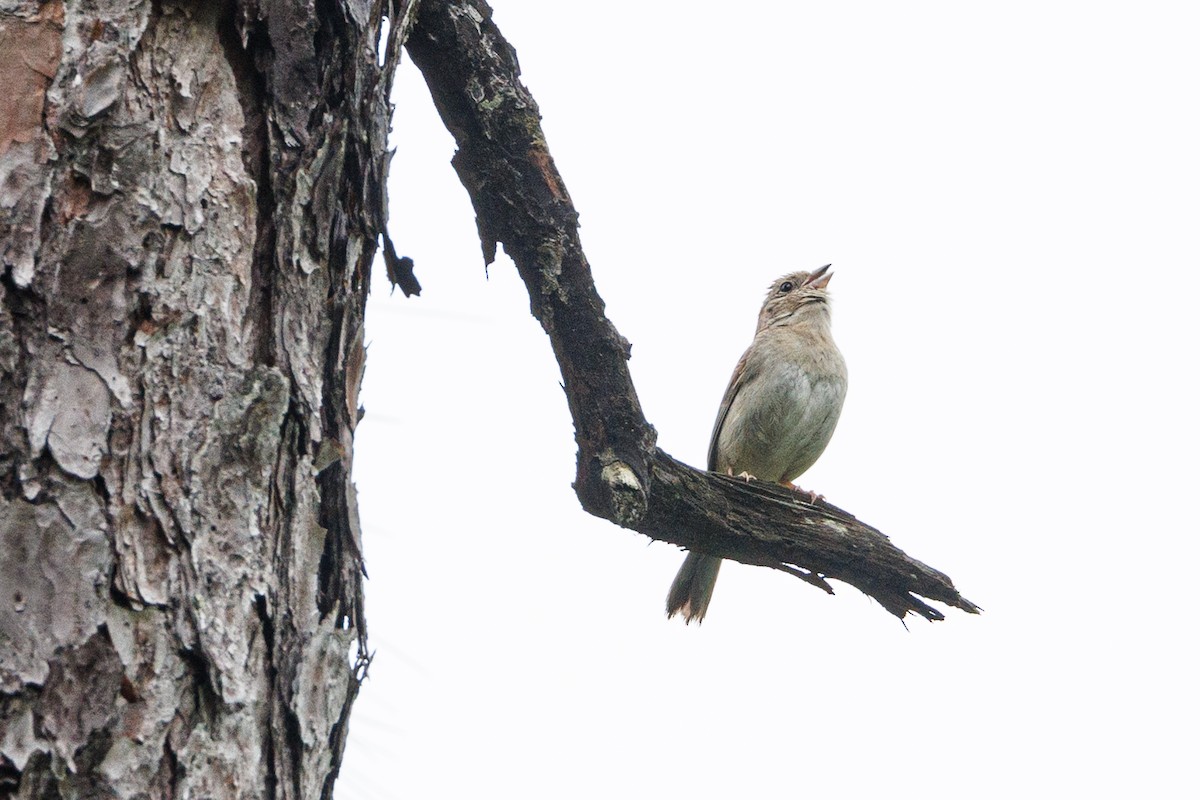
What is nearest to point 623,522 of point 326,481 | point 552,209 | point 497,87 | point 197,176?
point 552,209

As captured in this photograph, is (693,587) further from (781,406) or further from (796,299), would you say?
(796,299)

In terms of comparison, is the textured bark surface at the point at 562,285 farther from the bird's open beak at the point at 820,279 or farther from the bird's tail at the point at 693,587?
the bird's open beak at the point at 820,279

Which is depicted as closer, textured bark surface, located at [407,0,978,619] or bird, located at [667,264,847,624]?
textured bark surface, located at [407,0,978,619]

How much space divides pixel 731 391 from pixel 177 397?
6163 millimetres

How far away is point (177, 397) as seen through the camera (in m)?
1.82

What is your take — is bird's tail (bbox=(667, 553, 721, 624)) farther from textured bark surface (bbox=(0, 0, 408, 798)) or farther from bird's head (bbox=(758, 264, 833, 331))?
textured bark surface (bbox=(0, 0, 408, 798))

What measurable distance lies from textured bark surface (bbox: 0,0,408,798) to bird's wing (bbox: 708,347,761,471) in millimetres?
5675

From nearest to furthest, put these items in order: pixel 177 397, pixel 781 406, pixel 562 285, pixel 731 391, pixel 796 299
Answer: pixel 177 397
pixel 562 285
pixel 781 406
pixel 731 391
pixel 796 299

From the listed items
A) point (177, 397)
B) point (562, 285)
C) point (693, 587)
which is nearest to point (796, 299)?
point (693, 587)

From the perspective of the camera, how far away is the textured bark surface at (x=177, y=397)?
1.64 metres

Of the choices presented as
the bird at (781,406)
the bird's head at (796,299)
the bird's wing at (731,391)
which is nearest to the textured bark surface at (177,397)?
the bird at (781,406)

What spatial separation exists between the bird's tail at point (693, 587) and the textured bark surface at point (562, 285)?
2.55m

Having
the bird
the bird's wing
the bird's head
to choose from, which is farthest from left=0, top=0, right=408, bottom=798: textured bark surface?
the bird's head

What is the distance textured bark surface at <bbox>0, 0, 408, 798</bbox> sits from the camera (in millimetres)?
1644
